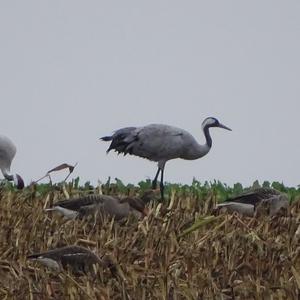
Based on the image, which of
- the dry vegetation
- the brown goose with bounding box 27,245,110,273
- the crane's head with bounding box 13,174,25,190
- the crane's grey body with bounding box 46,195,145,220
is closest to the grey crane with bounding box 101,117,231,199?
the crane's head with bounding box 13,174,25,190

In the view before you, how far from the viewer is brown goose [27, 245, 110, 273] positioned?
981 centimetres

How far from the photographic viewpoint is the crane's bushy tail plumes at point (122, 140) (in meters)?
24.0

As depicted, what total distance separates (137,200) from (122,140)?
11434 mm

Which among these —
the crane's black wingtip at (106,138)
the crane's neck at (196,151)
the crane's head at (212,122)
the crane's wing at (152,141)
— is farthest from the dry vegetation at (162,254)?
the crane's head at (212,122)

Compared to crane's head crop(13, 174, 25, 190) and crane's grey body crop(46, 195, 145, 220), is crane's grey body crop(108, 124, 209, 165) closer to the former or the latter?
crane's head crop(13, 174, 25, 190)

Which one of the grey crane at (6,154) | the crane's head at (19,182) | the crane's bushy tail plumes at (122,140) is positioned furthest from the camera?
the grey crane at (6,154)

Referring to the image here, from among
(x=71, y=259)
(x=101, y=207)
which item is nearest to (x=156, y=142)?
(x=101, y=207)

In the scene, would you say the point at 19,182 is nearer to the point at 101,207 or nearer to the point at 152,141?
the point at 152,141

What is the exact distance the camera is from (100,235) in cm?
1107

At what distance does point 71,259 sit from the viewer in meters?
9.86

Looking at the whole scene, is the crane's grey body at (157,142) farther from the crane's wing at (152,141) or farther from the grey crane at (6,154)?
the grey crane at (6,154)

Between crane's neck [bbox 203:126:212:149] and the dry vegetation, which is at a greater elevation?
crane's neck [bbox 203:126:212:149]

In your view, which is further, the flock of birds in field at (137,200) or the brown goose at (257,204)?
the brown goose at (257,204)

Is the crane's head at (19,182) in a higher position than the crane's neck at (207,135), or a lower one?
lower
